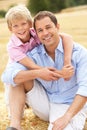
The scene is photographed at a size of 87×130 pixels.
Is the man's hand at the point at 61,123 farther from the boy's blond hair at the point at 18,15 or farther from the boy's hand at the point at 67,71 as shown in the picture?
the boy's blond hair at the point at 18,15

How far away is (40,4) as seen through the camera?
2545 centimetres

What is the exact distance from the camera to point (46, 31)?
11.2ft

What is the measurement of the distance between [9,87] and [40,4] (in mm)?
22192

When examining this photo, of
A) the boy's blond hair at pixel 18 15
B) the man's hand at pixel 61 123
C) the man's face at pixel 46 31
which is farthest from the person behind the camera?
the boy's blond hair at pixel 18 15

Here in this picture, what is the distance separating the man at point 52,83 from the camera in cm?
335

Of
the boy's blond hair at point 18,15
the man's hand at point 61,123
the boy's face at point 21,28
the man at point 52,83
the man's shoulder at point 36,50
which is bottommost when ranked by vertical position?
the man's hand at point 61,123

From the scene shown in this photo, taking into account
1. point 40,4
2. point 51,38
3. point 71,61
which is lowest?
point 40,4

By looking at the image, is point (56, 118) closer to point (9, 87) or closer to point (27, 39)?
point (9, 87)

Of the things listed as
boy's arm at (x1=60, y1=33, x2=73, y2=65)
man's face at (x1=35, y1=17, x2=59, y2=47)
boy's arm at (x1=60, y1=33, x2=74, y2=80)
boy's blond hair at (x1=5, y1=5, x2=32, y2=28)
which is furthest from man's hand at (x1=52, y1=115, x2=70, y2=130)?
boy's blond hair at (x1=5, y1=5, x2=32, y2=28)

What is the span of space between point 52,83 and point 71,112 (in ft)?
1.23

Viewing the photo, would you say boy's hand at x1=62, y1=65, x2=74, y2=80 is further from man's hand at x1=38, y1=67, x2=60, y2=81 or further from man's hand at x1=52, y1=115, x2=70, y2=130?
man's hand at x1=52, y1=115, x2=70, y2=130

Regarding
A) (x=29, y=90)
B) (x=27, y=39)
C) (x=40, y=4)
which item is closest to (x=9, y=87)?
(x=29, y=90)

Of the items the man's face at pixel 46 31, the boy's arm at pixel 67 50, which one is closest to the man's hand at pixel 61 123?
the boy's arm at pixel 67 50

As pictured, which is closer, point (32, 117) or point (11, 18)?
point (11, 18)
